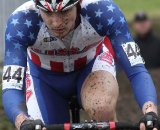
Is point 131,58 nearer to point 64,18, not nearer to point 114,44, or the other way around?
point 114,44

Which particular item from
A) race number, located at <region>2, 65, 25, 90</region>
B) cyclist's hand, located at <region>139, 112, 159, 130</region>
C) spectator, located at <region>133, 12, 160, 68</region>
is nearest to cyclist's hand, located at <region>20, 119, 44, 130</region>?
cyclist's hand, located at <region>139, 112, 159, 130</region>

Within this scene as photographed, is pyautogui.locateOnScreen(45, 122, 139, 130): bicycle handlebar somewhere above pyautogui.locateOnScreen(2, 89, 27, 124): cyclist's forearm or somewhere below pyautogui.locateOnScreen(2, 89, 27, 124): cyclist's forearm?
below

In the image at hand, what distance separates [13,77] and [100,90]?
0.77 metres

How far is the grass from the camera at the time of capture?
72.9ft

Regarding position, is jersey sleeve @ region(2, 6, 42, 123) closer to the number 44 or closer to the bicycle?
the number 44

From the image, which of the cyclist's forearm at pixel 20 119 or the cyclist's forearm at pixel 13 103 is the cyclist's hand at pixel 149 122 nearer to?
the cyclist's forearm at pixel 20 119

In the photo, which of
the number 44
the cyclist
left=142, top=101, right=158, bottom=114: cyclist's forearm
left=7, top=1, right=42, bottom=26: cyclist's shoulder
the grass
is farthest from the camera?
the grass

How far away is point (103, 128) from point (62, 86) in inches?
67.9

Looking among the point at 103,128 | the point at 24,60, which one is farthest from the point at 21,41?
the point at 103,128

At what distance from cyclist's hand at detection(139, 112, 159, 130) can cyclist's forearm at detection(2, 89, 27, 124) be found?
1090 millimetres

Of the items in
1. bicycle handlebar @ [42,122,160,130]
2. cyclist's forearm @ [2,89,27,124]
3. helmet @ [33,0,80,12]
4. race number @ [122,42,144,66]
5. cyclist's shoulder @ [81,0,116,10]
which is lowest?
bicycle handlebar @ [42,122,160,130]

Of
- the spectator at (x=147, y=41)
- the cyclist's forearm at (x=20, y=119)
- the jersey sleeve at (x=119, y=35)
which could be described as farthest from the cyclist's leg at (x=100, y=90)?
the spectator at (x=147, y=41)

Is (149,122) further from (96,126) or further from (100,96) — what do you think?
(100,96)

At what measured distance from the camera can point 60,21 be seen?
271 inches
